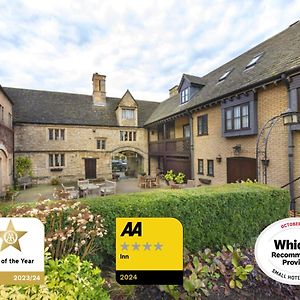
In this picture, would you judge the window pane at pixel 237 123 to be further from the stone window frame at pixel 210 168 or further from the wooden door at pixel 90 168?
the wooden door at pixel 90 168

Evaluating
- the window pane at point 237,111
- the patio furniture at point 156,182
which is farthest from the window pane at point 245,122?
the patio furniture at point 156,182

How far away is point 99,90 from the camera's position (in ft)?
75.5

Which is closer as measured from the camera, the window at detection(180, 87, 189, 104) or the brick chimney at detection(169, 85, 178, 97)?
the window at detection(180, 87, 189, 104)

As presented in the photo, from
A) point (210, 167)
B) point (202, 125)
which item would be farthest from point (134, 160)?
point (210, 167)

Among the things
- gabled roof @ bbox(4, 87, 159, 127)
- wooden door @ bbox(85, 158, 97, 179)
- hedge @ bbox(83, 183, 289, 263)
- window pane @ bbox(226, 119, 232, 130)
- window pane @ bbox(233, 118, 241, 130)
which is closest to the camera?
hedge @ bbox(83, 183, 289, 263)

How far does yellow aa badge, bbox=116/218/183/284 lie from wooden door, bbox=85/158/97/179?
62.7 ft

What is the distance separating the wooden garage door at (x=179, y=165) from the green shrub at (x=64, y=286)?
12730mm

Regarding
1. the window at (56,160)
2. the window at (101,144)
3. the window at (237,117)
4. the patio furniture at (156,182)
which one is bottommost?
the patio furniture at (156,182)

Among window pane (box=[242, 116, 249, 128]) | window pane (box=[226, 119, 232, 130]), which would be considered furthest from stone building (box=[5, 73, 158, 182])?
window pane (box=[242, 116, 249, 128])

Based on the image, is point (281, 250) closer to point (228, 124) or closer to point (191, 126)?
point (228, 124)

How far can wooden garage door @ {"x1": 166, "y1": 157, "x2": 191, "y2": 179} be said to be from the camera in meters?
14.9

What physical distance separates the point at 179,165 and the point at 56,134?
13.0 meters

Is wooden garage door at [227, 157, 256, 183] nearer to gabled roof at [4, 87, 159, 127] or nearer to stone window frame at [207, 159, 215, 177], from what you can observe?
stone window frame at [207, 159, 215, 177]

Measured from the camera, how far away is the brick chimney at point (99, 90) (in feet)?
74.1
